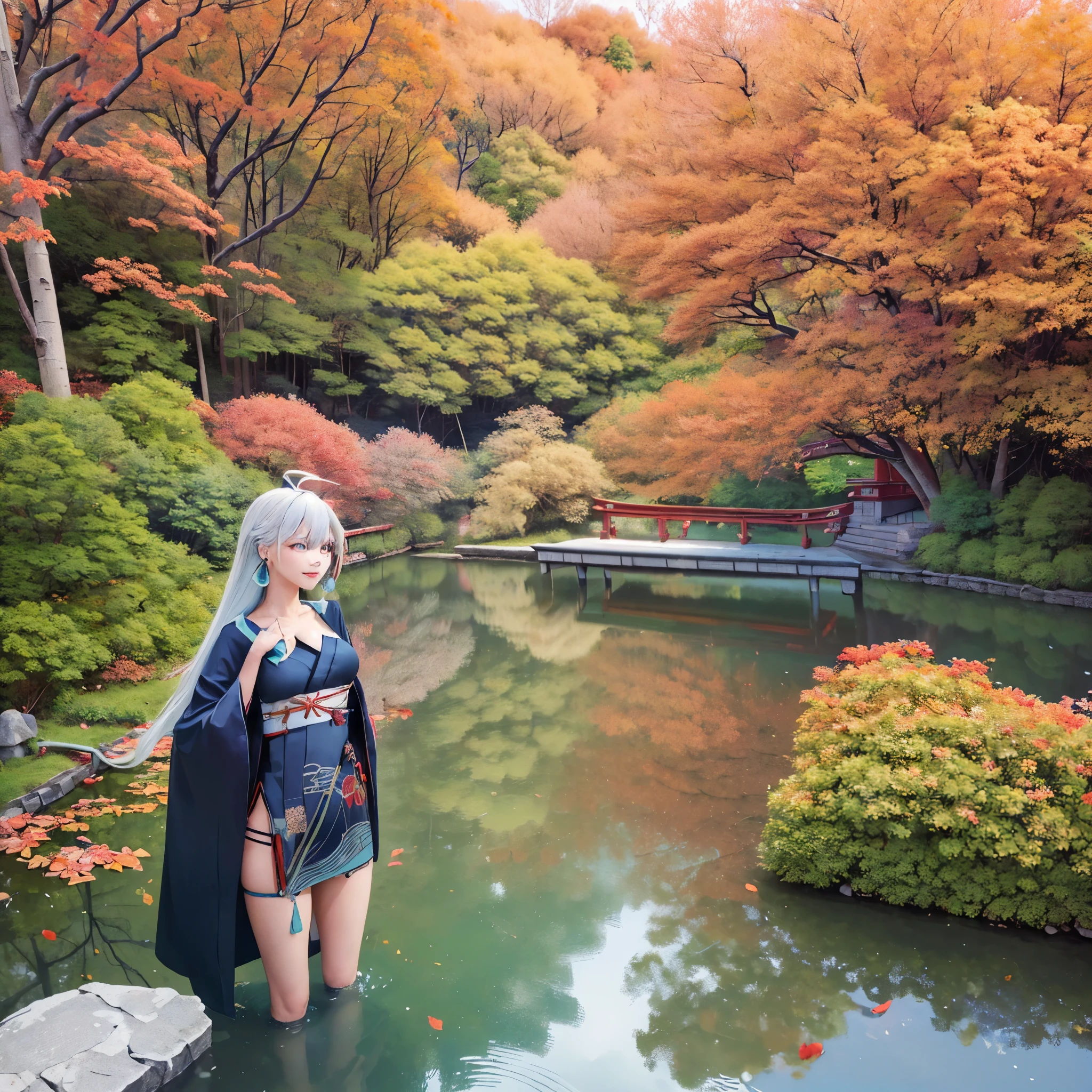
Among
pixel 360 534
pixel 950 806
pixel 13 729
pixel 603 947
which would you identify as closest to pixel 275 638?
pixel 603 947

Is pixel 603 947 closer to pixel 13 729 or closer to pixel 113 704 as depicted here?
pixel 13 729

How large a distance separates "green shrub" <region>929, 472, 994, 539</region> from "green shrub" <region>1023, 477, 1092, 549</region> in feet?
2.79

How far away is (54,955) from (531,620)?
250 inches

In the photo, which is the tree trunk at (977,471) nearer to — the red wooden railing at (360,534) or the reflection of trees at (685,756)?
the reflection of trees at (685,756)

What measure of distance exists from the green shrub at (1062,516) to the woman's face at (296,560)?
1034 cm

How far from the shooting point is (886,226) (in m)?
10.4

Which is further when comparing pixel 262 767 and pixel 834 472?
pixel 834 472

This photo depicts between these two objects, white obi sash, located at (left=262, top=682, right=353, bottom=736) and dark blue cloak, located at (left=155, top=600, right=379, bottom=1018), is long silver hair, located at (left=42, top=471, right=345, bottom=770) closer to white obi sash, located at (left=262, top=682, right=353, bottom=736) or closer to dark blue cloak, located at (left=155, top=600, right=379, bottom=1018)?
dark blue cloak, located at (left=155, top=600, right=379, bottom=1018)

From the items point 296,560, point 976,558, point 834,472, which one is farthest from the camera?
point 834,472

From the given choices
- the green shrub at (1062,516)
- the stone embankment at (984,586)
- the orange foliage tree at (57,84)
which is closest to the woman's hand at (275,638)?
the orange foliage tree at (57,84)

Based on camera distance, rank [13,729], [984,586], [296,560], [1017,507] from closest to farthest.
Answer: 1. [296,560]
2. [13,729]
3. [984,586]
4. [1017,507]

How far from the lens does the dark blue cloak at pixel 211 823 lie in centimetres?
197

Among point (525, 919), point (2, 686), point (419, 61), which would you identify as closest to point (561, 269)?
point (419, 61)

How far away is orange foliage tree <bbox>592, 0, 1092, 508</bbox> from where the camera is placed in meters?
8.64
